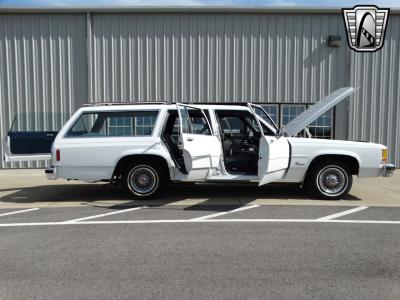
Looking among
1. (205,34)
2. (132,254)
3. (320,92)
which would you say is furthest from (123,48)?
(132,254)

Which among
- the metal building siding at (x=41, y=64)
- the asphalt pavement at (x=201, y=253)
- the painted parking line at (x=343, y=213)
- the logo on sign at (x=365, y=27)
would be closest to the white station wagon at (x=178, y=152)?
the painted parking line at (x=343, y=213)

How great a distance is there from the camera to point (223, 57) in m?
13.1

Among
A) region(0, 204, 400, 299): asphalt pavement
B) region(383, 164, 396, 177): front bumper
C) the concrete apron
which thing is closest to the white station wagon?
region(383, 164, 396, 177): front bumper

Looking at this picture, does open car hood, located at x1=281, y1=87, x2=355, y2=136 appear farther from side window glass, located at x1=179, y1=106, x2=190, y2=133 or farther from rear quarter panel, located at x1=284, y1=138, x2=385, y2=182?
side window glass, located at x1=179, y1=106, x2=190, y2=133

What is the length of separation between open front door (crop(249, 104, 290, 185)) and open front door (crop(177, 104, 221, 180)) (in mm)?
812

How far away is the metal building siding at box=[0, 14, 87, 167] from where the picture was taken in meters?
13.0

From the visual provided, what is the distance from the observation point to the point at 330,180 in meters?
7.75

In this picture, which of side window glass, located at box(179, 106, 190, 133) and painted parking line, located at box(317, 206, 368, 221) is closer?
painted parking line, located at box(317, 206, 368, 221)

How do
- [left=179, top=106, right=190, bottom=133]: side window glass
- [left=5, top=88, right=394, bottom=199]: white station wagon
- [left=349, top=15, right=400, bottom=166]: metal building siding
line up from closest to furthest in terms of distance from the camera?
1. [left=179, top=106, right=190, bottom=133]: side window glass
2. [left=5, top=88, right=394, bottom=199]: white station wagon
3. [left=349, top=15, right=400, bottom=166]: metal building siding

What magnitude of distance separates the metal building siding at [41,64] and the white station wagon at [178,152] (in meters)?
5.86

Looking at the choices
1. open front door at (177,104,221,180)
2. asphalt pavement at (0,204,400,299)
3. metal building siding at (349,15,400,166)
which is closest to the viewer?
asphalt pavement at (0,204,400,299)

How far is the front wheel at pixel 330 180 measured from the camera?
25.2ft

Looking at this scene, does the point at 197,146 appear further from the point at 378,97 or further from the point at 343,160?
the point at 378,97

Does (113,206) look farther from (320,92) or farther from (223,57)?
(320,92)
